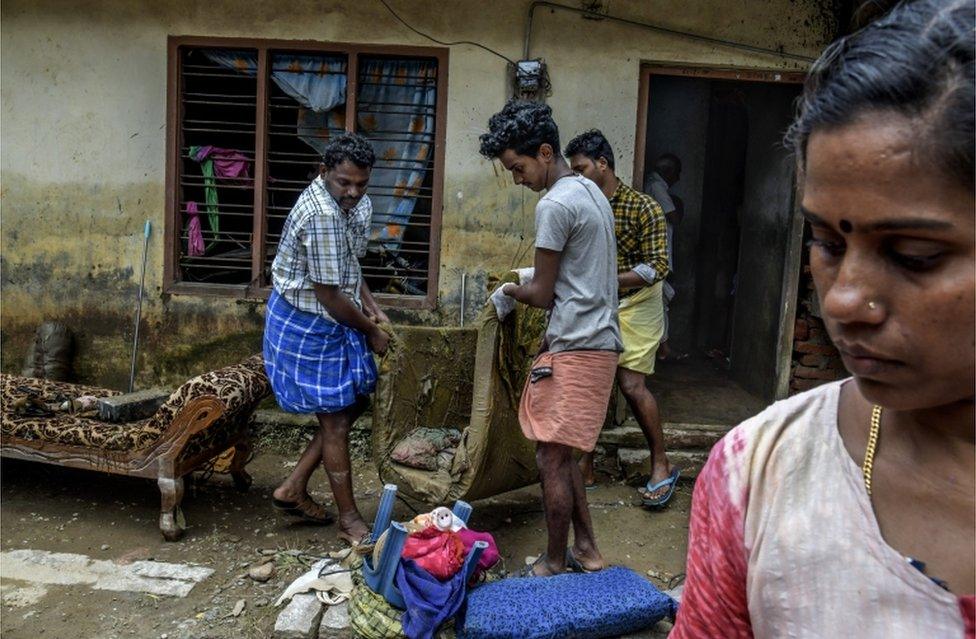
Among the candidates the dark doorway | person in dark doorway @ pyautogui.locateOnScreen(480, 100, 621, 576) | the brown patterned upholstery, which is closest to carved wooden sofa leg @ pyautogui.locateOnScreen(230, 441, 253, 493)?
the brown patterned upholstery

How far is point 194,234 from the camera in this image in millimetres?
5828

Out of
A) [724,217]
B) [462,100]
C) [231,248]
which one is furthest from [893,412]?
[724,217]

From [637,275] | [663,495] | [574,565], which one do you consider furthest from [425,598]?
[637,275]

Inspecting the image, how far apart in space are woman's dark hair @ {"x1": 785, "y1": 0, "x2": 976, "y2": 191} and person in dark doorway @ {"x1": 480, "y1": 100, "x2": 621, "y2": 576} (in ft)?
8.63

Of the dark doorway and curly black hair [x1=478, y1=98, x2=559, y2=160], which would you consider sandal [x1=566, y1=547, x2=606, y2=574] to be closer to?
curly black hair [x1=478, y1=98, x2=559, y2=160]

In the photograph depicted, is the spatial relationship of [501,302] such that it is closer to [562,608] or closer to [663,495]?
[562,608]

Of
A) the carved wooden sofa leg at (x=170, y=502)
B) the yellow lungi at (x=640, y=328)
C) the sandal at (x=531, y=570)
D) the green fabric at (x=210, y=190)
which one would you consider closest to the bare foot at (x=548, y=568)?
the sandal at (x=531, y=570)

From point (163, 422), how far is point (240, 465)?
0.67m

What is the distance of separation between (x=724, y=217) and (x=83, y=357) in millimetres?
5822

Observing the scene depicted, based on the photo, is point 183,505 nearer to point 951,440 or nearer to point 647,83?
point 647,83

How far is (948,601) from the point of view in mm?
837

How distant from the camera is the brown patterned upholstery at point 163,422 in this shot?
4.33m

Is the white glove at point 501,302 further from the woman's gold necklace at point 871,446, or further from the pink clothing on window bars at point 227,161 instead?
the woman's gold necklace at point 871,446

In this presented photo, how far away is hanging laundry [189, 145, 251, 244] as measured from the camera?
572 centimetres
